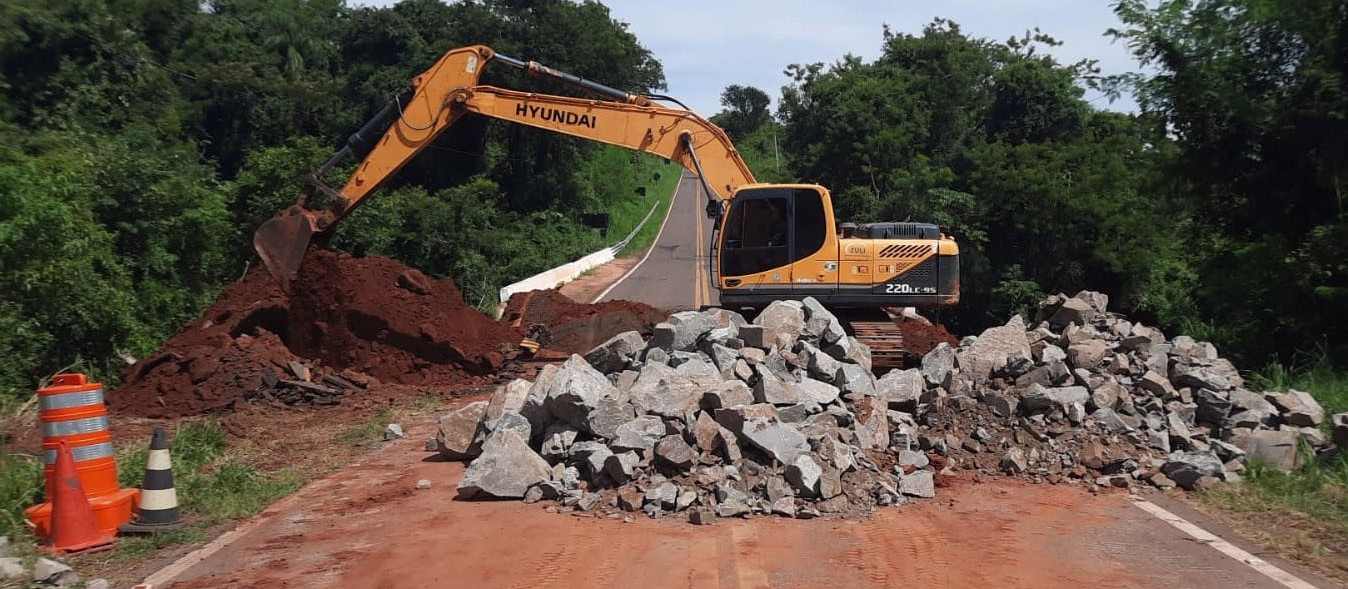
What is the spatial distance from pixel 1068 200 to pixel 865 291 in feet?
→ 62.0

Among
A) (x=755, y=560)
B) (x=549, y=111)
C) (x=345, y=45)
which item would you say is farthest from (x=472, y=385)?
(x=345, y=45)

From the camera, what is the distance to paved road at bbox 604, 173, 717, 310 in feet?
96.8

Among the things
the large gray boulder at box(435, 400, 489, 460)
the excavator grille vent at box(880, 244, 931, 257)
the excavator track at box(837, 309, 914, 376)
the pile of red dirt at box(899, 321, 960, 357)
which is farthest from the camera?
the pile of red dirt at box(899, 321, 960, 357)

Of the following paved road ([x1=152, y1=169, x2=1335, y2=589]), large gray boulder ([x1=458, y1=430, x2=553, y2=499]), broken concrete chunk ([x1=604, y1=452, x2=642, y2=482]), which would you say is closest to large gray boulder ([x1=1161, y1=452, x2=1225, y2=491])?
paved road ([x1=152, y1=169, x2=1335, y2=589])

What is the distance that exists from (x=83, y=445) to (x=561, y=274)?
88.8ft

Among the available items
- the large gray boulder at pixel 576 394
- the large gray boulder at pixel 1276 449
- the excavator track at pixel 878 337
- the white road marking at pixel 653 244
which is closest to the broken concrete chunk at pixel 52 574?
the large gray boulder at pixel 576 394

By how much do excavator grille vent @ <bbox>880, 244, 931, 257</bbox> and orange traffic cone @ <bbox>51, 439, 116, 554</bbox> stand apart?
10000mm

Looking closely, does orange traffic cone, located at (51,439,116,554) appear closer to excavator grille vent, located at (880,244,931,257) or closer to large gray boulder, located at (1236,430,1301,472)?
large gray boulder, located at (1236,430,1301,472)

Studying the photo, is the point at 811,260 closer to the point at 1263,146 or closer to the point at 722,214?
the point at 722,214

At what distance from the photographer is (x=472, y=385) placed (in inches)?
553

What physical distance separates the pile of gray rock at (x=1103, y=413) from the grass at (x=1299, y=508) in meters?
0.25

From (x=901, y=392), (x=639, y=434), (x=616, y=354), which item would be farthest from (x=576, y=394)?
(x=901, y=392)

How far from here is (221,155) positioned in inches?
1788

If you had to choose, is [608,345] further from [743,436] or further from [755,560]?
[755,560]
